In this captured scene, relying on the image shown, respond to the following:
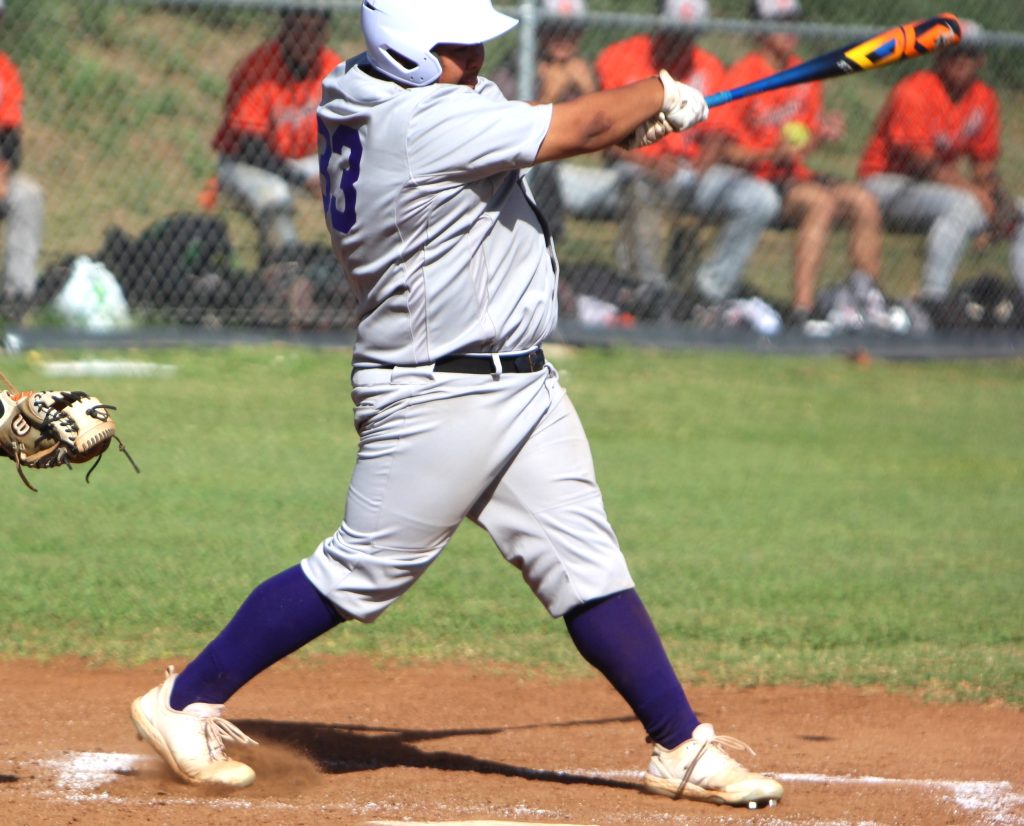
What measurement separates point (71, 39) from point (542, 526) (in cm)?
739

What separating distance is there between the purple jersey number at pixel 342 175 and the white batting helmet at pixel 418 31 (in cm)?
18

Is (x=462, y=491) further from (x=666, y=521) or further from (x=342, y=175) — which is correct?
(x=666, y=521)

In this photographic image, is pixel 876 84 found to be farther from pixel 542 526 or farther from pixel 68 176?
pixel 542 526

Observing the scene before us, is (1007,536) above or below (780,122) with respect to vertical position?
below

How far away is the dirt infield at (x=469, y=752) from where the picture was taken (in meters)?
3.46

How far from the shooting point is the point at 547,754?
13.1ft

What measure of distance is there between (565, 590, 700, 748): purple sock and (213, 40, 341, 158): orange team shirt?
647 centimetres

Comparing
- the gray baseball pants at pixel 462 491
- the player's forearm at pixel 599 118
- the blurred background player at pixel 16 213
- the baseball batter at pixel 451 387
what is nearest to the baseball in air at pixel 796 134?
the blurred background player at pixel 16 213

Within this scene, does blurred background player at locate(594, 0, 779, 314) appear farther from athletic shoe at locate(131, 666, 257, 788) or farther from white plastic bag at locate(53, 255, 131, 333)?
athletic shoe at locate(131, 666, 257, 788)

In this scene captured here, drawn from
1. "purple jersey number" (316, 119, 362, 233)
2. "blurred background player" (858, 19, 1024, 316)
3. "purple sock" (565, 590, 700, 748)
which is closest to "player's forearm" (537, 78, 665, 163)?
"purple jersey number" (316, 119, 362, 233)

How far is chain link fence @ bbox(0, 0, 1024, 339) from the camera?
952cm

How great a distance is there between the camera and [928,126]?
10.8 metres

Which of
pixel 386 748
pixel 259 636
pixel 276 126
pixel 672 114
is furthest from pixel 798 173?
pixel 259 636

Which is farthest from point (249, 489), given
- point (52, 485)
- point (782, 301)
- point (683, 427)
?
point (782, 301)
